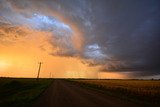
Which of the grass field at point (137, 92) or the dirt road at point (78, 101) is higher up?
the grass field at point (137, 92)

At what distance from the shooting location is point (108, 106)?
16562 millimetres

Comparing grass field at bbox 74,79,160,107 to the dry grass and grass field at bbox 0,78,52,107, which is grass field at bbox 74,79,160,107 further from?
grass field at bbox 0,78,52,107

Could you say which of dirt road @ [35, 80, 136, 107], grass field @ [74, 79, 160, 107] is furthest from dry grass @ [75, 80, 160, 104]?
dirt road @ [35, 80, 136, 107]

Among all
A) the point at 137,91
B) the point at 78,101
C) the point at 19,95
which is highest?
the point at 137,91

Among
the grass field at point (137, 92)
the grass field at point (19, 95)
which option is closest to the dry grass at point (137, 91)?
the grass field at point (137, 92)

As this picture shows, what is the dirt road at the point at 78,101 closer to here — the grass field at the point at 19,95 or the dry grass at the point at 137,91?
the grass field at the point at 19,95

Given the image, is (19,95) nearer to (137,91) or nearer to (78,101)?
(78,101)

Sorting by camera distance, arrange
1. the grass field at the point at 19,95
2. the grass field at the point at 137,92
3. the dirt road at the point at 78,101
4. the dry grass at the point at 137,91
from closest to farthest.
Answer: the dirt road at the point at 78,101 < the grass field at the point at 19,95 < the grass field at the point at 137,92 < the dry grass at the point at 137,91

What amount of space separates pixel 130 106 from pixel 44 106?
8.17 meters

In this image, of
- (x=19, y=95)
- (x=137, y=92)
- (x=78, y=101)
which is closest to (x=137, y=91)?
(x=137, y=92)

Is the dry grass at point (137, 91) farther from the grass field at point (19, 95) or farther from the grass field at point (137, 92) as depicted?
the grass field at point (19, 95)

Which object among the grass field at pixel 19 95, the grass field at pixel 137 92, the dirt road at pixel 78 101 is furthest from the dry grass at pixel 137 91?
the grass field at pixel 19 95

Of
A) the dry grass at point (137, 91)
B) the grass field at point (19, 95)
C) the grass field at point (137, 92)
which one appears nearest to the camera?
the grass field at point (19, 95)

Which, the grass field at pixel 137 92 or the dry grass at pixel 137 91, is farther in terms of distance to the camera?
the dry grass at pixel 137 91
